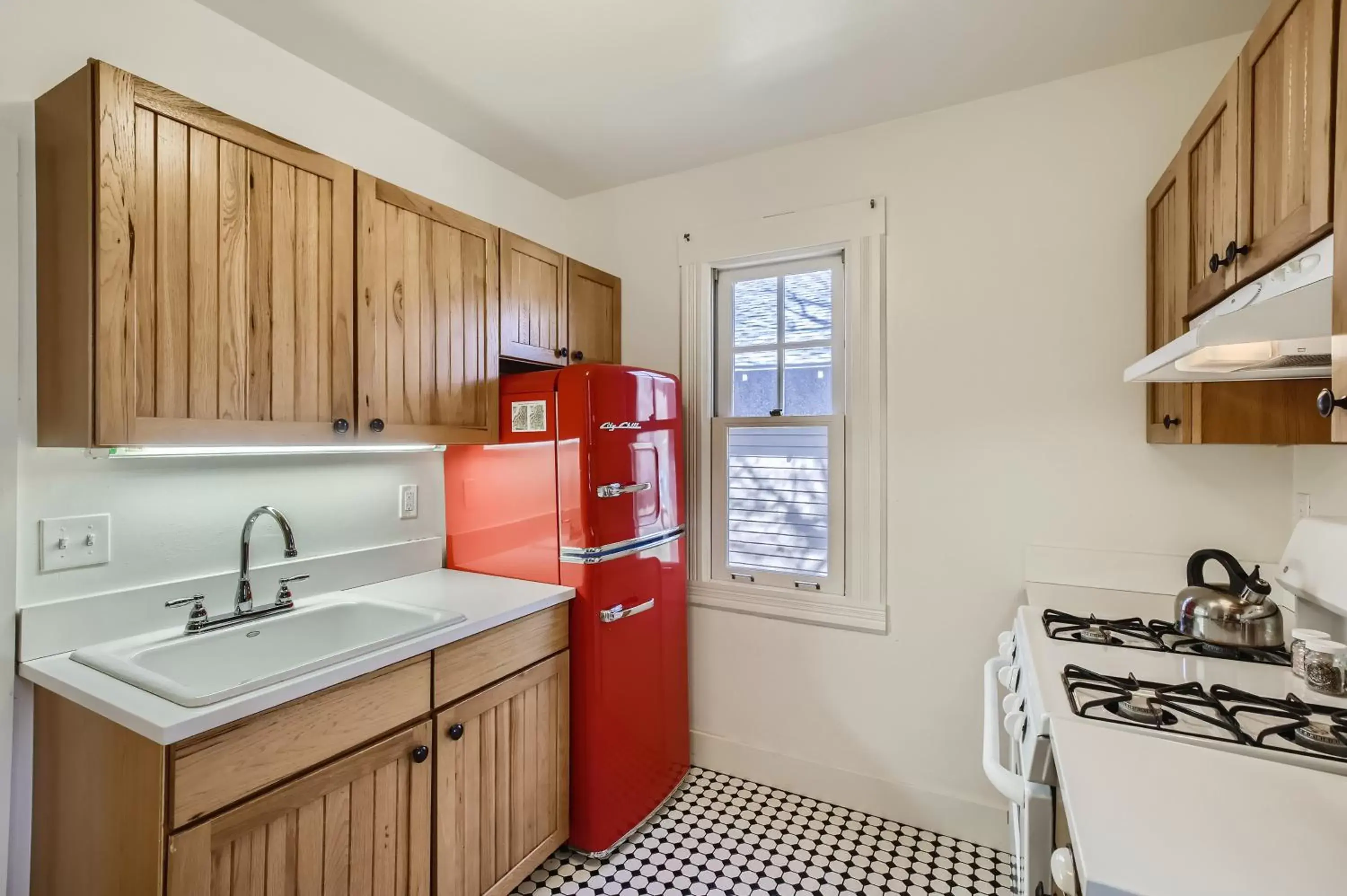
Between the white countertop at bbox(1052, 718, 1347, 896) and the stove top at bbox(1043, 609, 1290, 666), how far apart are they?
51 centimetres

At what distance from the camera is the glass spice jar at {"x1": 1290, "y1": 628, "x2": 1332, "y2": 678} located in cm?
113

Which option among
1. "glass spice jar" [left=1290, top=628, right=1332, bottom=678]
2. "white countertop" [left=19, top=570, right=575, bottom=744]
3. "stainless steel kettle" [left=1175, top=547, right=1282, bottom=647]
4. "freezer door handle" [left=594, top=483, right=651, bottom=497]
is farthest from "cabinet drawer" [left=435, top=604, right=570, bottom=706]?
"glass spice jar" [left=1290, top=628, right=1332, bottom=678]

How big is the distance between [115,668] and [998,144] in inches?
108

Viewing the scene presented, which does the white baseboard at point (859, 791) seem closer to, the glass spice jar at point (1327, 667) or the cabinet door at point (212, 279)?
the glass spice jar at point (1327, 667)

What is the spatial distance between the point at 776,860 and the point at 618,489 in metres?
1.29

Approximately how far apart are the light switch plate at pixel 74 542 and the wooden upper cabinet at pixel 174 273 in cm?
19

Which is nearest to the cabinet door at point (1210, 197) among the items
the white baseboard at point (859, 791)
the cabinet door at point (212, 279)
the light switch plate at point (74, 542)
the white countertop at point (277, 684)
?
the white baseboard at point (859, 791)

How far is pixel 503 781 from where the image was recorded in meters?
1.72

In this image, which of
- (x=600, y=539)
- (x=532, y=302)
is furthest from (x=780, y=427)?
(x=532, y=302)

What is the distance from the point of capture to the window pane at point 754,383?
2455 mm

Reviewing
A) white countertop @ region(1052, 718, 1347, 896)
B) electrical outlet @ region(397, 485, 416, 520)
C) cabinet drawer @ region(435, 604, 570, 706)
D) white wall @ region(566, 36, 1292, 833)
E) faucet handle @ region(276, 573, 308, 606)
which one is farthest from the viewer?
electrical outlet @ region(397, 485, 416, 520)

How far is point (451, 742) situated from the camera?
5.14 ft

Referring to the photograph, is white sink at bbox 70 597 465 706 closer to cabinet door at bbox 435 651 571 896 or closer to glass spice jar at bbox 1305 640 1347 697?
cabinet door at bbox 435 651 571 896

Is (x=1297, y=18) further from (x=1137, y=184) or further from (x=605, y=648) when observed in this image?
(x=605, y=648)
